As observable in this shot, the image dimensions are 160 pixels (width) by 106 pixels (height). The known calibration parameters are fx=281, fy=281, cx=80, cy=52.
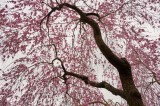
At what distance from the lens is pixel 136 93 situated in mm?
6758

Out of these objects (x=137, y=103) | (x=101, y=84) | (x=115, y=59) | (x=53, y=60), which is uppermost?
(x=53, y=60)

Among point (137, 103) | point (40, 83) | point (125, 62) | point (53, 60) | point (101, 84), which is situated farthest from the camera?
point (40, 83)

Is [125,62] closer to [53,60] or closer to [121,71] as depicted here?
[121,71]

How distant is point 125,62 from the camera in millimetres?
7172

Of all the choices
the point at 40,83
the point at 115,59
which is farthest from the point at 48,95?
the point at 115,59

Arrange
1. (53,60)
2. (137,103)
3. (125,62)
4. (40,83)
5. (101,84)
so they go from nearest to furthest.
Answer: (137,103), (125,62), (101,84), (53,60), (40,83)

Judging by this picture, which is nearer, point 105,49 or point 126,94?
point 126,94

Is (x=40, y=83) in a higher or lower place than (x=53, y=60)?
lower

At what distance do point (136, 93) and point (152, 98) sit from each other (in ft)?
11.0

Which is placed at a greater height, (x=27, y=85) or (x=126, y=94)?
(x=27, y=85)

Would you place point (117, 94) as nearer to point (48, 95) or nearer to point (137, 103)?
point (137, 103)

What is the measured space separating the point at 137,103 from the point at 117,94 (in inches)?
30.8

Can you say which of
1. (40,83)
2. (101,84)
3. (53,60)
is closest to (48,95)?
(40,83)

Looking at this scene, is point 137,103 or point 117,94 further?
point 117,94
